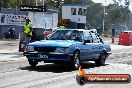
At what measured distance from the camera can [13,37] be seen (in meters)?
44.4

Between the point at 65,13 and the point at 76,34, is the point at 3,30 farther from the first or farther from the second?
the point at 76,34

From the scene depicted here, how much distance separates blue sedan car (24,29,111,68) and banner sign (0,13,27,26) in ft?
101

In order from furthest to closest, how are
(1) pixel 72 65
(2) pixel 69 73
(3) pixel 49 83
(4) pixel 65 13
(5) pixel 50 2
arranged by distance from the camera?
(5) pixel 50 2, (4) pixel 65 13, (1) pixel 72 65, (2) pixel 69 73, (3) pixel 49 83

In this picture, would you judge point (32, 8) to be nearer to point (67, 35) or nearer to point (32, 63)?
point (67, 35)

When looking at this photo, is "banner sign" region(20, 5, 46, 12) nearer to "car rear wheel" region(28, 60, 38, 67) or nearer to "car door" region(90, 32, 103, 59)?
"car door" region(90, 32, 103, 59)

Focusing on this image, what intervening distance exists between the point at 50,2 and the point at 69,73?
244ft

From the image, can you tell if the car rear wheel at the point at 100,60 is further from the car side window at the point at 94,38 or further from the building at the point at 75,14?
the building at the point at 75,14

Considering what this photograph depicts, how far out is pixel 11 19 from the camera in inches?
1790

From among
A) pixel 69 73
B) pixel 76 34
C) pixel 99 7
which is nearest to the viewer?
pixel 69 73

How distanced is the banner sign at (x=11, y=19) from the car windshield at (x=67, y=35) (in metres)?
31.2

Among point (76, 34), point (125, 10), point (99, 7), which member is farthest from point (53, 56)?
point (99, 7)

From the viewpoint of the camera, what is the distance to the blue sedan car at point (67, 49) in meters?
12.6

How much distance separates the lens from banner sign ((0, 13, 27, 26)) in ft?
147

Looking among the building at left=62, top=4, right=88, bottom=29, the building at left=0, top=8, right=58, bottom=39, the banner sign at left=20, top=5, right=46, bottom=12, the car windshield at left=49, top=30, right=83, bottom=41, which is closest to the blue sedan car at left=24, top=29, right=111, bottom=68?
the car windshield at left=49, top=30, right=83, bottom=41
